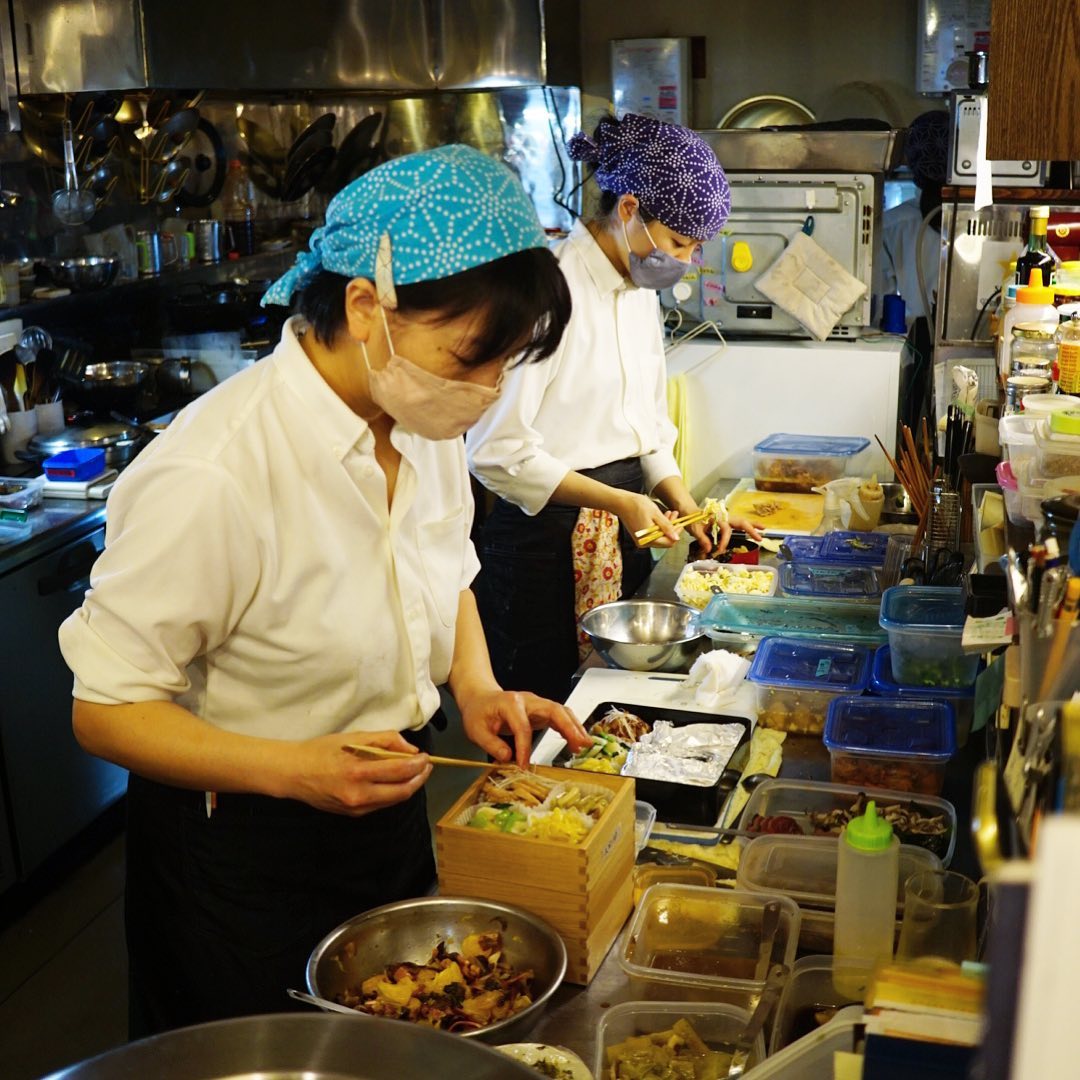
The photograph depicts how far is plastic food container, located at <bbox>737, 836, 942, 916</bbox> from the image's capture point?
185 centimetres

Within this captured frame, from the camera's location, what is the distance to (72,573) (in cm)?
367

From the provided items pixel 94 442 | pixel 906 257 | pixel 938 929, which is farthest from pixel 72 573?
pixel 906 257

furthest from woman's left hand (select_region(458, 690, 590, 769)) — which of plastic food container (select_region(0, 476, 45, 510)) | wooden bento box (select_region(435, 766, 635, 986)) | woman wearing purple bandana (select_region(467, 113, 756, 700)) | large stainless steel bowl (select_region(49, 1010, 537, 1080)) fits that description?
plastic food container (select_region(0, 476, 45, 510))

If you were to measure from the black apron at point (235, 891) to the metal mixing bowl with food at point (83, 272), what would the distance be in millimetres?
2928

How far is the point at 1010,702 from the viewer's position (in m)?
1.38

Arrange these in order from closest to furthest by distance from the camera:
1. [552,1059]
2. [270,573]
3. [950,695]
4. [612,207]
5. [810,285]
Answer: [552,1059] < [270,573] < [950,695] < [612,207] < [810,285]

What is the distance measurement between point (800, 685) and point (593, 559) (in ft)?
3.59

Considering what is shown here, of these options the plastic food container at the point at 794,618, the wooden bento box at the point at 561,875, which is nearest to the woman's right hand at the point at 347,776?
the wooden bento box at the point at 561,875

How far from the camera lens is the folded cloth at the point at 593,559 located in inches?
136

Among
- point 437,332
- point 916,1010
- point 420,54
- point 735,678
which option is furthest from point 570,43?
point 916,1010

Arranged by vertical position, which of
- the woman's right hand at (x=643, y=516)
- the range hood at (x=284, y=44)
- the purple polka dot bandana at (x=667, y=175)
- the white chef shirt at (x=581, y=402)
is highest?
the range hood at (x=284, y=44)

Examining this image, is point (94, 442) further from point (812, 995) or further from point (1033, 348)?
point (812, 995)

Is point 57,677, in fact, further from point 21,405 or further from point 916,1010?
point 916,1010

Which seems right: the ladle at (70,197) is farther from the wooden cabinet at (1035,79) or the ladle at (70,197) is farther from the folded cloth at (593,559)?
the wooden cabinet at (1035,79)
